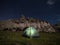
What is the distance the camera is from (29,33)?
220ft

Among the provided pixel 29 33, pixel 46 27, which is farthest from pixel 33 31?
pixel 46 27

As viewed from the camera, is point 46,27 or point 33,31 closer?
point 33,31

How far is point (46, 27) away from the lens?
175 m

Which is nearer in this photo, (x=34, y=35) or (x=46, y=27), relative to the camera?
(x=34, y=35)

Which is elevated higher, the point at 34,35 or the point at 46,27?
the point at 46,27

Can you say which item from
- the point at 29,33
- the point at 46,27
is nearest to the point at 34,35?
the point at 29,33

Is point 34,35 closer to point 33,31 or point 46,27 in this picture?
point 33,31

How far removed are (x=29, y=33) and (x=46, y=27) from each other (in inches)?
4263

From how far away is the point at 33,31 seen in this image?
69.1m

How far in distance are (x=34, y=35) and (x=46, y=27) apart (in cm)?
10955

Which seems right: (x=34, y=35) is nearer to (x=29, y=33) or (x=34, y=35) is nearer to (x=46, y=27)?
(x=29, y=33)

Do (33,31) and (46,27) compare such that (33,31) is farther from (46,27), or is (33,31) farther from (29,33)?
(46,27)

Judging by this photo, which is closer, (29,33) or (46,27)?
(29,33)
